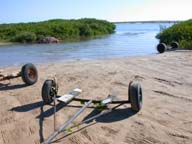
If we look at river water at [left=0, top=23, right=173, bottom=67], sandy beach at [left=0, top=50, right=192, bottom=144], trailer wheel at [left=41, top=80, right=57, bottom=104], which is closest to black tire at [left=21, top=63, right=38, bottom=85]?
sandy beach at [left=0, top=50, right=192, bottom=144]

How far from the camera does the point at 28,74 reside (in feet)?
30.0

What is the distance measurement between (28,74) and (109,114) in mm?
3700

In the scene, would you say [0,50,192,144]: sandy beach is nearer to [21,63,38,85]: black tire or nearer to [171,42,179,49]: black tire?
[21,63,38,85]: black tire

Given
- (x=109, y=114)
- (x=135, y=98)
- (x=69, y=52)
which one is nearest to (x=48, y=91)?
(x=109, y=114)

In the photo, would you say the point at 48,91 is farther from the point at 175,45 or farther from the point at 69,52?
the point at 69,52

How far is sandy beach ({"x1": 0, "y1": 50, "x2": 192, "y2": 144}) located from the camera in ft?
16.7

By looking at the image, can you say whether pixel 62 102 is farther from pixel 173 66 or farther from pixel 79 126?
pixel 173 66

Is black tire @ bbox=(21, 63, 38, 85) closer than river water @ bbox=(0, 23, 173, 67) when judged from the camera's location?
Yes

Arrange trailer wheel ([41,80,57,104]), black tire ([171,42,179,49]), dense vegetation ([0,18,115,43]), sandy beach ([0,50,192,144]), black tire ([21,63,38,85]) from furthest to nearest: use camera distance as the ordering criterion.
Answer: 1. dense vegetation ([0,18,115,43])
2. black tire ([171,42,179,49])
3. black tire ([21,63,38,85])
4. trailer wheel ([41,80,57,104])
5. sandy beach ([0,50,192,144])

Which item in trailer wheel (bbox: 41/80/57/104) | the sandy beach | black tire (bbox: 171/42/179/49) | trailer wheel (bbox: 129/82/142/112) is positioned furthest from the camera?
black tire (bbox: 171/42/179/49)

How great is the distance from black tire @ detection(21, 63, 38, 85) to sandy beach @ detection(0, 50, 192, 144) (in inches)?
8.1

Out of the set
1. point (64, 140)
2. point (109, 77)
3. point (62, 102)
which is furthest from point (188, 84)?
point (64, 140)

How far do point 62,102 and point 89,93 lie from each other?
4.08 feet

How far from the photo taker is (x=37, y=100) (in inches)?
296
